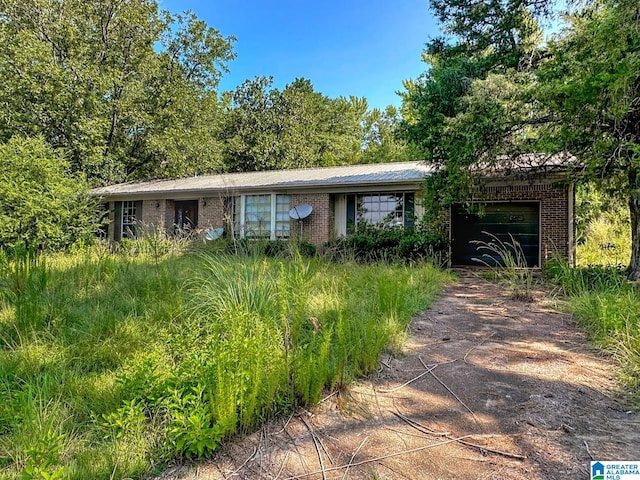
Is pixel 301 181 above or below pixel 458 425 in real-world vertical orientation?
above

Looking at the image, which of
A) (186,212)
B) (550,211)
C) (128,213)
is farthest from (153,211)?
(550,211)

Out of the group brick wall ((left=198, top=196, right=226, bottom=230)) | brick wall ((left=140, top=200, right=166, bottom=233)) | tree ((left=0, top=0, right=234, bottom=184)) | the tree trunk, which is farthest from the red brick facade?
tree ((left=0, top=0, right=234, bottom=184))

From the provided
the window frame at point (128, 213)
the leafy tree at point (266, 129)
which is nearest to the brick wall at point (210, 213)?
the window frame at point (128, 213)

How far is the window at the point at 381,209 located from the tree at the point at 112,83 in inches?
450

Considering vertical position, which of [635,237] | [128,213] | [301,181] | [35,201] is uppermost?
[301,181]

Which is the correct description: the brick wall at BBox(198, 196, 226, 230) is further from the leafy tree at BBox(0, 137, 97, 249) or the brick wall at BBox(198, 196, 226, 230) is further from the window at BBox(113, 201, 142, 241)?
the leafy tree at BBox(0, 137, 97, 249)

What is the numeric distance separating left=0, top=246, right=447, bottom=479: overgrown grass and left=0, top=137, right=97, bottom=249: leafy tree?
6.43m

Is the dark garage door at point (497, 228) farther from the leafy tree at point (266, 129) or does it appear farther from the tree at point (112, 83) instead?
the leafy tree at point (266, 129)

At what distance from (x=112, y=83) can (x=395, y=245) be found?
1544 cm

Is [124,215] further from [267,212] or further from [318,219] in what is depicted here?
[318,219]

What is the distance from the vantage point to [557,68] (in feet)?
21.8

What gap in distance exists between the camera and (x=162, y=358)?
3.11m

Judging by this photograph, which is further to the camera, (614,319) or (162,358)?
(614,319)

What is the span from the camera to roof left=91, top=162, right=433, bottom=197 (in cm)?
1180
